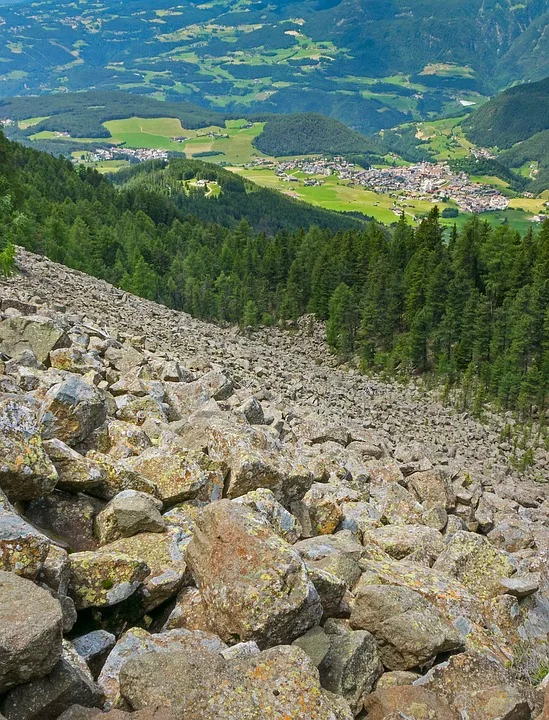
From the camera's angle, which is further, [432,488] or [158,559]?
[432,488]

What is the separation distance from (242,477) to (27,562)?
589cm

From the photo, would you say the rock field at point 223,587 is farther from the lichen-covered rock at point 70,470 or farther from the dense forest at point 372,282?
the dense forest at point 372,282

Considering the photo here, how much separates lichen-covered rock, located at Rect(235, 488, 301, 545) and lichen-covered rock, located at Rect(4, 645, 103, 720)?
499cm

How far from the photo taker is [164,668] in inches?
294

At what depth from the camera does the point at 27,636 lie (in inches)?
266

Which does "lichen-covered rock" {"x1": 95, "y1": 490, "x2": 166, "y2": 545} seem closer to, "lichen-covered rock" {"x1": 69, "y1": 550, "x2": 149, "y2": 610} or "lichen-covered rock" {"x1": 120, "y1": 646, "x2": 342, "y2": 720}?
"lichen-covered rock" {"x1": 69, "y1": 550, "x2": 149, "y2": 610}

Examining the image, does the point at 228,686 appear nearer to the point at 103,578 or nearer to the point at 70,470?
the point at 103,578

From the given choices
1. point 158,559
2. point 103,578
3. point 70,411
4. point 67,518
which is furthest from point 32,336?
point 103,578

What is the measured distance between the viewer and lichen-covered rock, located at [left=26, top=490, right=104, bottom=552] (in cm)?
1059

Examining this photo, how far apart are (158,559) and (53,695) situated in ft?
10.6

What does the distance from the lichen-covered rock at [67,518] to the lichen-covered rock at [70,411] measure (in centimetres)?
250

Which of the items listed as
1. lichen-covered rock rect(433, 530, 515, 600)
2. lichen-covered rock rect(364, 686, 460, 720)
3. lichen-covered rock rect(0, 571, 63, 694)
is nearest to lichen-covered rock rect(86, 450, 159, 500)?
lichen-covered rock rect(0, 571, 63, 694)

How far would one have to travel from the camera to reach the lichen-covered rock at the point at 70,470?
37.0ft

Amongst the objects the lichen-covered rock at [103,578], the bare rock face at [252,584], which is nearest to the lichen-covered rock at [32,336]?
the lichen-covered rock at [103,578]
